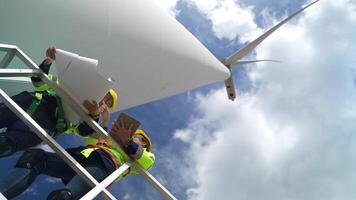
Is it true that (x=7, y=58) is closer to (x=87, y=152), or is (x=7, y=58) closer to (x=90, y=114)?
(x=90, y=114)

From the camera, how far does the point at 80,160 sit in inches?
299

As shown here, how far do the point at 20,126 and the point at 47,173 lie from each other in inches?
35.1

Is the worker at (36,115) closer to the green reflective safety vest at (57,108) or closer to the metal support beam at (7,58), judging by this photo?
the green reflective safety vest at (57,108)

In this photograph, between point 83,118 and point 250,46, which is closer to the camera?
point 83,118

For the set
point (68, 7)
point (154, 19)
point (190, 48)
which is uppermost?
point (68, 7)

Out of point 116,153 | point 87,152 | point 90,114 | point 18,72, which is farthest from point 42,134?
point 116,153

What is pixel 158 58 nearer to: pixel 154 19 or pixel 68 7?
pixel 154 19

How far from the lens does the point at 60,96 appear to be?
7.23 metres

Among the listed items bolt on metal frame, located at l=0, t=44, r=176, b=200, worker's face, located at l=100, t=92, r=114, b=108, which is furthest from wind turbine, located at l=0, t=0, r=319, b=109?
worker's face, located at l=100, t=92, r=114, b=108

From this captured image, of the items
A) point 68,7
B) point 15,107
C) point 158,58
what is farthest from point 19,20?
point 15,107

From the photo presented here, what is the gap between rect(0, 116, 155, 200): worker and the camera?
19.9ft

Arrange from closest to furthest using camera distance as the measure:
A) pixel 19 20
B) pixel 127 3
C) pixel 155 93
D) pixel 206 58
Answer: pixel 19 20 < pixel 127 3 < pixel 155 93 < pixel 206 58

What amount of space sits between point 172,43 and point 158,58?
0.69 metres

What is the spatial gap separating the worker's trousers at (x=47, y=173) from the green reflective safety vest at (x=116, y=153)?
26 cm
